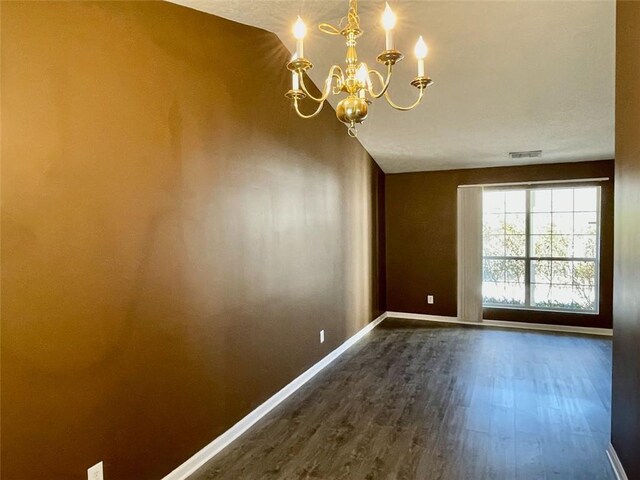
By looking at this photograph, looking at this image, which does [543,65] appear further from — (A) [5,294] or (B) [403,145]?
(A) [5,294]

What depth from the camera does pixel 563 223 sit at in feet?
17.3

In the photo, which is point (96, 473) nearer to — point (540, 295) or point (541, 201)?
point (540, 295)

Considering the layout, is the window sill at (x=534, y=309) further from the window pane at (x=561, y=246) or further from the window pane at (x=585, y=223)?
the window pane at (x=585, y=223)

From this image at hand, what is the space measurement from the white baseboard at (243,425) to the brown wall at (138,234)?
2.2 inches

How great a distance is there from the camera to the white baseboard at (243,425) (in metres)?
2.25

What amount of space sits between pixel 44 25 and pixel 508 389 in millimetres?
3927

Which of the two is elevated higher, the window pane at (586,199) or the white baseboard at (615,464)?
the window pane at (586,199)

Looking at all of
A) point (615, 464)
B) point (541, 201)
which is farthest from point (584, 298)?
point (615, 464)

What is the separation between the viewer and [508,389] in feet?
11.1

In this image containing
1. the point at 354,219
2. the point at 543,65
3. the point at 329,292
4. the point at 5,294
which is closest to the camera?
the point at 5,294

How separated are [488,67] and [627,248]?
1874 mm

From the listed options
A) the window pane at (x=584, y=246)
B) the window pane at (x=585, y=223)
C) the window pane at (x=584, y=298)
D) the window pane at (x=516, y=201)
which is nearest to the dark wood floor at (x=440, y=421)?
the window pane at (x=584, y=298)

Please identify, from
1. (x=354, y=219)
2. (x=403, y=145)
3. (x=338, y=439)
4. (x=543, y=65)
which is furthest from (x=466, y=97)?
(x=338, y=439)

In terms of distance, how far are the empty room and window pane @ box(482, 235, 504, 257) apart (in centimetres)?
119
